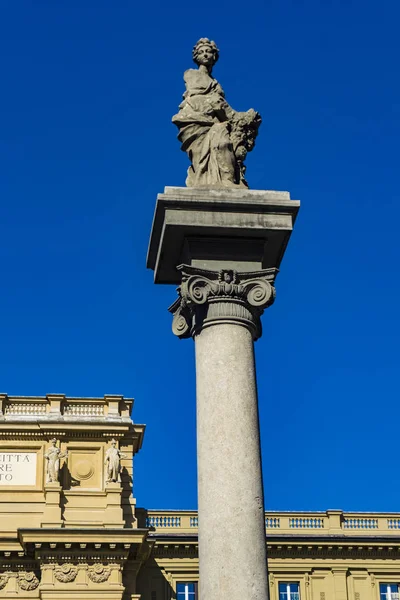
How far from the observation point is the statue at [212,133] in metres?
14.3

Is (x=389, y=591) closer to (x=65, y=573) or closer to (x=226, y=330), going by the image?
(x=65, y=573)

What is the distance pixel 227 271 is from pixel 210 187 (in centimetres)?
101

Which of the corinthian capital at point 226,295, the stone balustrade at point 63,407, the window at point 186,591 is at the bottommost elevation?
the corinthian capital at point 226,295

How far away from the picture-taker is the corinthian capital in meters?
13.6

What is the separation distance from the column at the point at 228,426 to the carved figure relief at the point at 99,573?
3540 cm

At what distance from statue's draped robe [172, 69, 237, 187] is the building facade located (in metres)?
35.2

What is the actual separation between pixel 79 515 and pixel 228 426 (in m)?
37.2

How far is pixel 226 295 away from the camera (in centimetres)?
1367

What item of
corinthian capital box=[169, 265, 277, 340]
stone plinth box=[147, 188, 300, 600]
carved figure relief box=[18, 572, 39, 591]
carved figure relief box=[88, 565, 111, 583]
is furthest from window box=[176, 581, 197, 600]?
corinthian capital box=[169, 265, 277, 340]

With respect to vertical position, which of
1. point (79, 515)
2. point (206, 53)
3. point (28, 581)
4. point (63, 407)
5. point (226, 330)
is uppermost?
point (63, 407)

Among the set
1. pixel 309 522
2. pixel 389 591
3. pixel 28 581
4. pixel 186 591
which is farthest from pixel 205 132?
pixel 389 591

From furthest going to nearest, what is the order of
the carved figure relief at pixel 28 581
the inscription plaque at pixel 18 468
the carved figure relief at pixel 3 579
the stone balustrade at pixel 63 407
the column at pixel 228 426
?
1. the stone balustrade at pixel 63 407
2. the inscription plaque at pixel 18 468
3. the carved figure relief at pixel 3 579
4. the carved figure relief at pixel 28 581
5. the column at pixel 228 426

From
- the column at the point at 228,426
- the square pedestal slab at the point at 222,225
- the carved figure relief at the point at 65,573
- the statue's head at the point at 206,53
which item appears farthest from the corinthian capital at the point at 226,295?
the carved figure relief at the point at 65,573

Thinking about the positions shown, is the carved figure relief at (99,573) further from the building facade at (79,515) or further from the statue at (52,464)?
the statue at (52,464)
